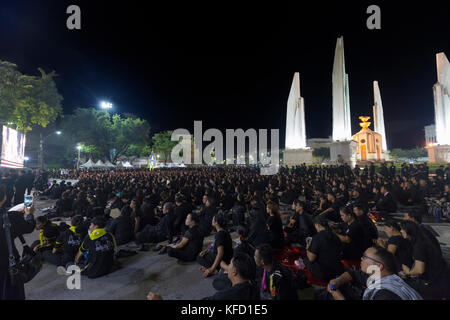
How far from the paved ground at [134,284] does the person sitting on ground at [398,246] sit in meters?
2.27

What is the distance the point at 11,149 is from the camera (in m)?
10.2

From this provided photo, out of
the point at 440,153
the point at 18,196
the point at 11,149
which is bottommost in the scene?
the point at 18,196

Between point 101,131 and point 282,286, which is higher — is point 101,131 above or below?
above

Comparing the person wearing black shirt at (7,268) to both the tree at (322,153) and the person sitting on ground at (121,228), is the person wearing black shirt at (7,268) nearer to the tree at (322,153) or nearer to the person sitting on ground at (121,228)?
the person sitting on ground at (121,228)

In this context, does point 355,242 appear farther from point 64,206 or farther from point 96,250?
point 64,206

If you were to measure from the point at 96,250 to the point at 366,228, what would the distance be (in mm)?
5303

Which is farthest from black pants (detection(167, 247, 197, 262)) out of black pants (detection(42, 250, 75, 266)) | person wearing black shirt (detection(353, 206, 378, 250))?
person wearing black shirt (detection(353, 206, 378, 250))

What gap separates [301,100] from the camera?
117 ft

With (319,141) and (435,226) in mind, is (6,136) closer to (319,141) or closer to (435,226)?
(435,226)

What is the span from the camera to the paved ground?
11.7ft

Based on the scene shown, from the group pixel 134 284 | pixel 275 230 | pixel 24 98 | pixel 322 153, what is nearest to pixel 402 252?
pixel 275 230

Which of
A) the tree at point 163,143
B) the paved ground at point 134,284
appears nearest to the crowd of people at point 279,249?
the paved ground at point 134,284

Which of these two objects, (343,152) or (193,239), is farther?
(343,152)
